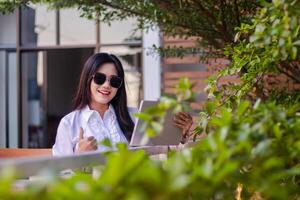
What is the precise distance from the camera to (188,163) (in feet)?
3.61

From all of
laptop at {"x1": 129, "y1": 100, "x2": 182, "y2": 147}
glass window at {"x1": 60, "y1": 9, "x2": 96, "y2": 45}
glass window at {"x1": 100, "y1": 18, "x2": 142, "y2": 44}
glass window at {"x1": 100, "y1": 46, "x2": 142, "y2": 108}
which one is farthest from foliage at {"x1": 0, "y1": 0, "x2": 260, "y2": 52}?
glass window at {"x1": 60, "y1": 9, "x2": 96, "y2": 45}

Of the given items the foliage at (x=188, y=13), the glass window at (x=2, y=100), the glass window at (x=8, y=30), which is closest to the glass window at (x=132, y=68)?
the glass window at (x=8, y=30)

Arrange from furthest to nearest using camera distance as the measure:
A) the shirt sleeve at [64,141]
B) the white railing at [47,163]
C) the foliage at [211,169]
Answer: the shirt sleeve at [64,141]
the white railing at [47,163]
the foliage at [211,169]

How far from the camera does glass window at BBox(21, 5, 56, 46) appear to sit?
8195mm

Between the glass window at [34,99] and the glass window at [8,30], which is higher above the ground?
the glass window at [8,30]

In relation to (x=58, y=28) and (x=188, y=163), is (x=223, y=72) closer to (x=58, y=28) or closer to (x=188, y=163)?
(x=188, y=163)

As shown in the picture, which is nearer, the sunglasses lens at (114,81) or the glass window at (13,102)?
the sunglasses lens at (114,81)

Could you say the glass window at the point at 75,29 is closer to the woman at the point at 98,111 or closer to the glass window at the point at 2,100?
the glass window at the point at 2,100

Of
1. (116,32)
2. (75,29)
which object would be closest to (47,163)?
(116,32)

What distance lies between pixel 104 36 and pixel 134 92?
98 centimetres

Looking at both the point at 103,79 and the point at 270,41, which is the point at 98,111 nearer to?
the point at 103,79

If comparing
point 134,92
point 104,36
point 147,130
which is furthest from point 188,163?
point 104,36

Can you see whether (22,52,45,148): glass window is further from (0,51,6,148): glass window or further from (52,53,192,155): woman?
(52,53,192,155): woman

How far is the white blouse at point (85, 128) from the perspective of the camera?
3102 mm
